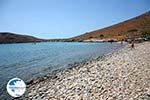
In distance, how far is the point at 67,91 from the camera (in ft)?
49.0

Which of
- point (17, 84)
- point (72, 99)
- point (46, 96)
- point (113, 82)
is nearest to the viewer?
point (17, 84)

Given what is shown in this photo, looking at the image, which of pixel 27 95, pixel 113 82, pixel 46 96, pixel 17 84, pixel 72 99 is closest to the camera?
pixel 17 84

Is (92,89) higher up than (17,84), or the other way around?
(17,84)

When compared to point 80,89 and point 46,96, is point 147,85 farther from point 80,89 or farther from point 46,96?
point 46,96

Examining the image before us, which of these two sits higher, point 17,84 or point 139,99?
point 17,84

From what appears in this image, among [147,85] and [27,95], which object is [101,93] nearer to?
[147,85]

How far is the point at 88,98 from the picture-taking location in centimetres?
1294

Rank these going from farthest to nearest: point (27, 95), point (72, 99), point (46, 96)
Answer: point (27, 95) → point (46, 96) → point (72, 99)

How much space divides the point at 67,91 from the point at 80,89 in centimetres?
87

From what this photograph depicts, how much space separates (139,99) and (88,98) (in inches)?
110

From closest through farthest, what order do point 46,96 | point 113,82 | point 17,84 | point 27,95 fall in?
point 17,84, point 46,96, point 27,95, point 113,82

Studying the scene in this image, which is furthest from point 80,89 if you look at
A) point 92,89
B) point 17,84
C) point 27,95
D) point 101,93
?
point 17,84

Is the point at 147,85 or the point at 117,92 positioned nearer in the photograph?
the point at 117,92

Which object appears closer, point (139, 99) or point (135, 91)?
point (139, 99)
